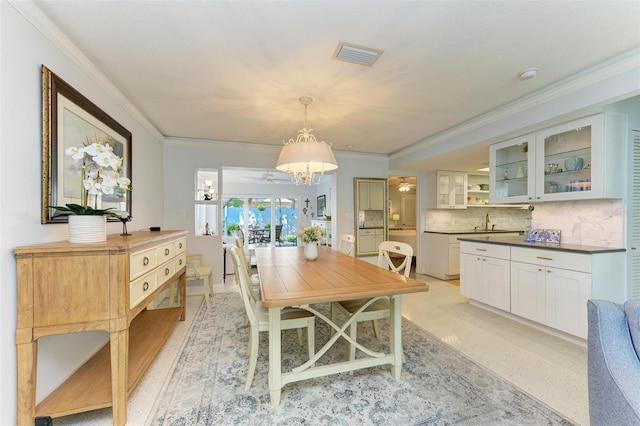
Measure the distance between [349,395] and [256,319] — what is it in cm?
82

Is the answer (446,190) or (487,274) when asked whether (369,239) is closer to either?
(446,190)

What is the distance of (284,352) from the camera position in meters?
2.37

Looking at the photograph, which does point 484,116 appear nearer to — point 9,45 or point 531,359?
point 531,359

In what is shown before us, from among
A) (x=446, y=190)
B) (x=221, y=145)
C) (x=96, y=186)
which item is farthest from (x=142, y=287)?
(x=446, y=190)

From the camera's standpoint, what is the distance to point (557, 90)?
2.51 meters

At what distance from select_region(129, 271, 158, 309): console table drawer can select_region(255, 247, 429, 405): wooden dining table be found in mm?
776

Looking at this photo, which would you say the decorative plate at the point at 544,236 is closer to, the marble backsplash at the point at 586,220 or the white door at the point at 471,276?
the marble backsplash at the point at 586,220

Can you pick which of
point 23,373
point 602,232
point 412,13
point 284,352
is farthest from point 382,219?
point 23,373

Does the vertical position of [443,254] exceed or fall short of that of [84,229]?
it falls short

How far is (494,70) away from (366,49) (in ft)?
3.89

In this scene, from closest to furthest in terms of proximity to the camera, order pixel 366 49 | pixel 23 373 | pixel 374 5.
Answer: pixel 23 373 → pixel 374 5 → pixel 366 49

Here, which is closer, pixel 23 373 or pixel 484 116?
pixel 23 373

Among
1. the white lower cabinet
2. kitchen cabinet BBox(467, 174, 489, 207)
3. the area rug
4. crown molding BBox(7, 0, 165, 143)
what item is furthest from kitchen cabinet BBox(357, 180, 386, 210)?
crown molding BBox(7, 0, 165, 143)

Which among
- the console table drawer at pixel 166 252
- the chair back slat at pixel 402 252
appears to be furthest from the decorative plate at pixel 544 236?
the console table drawer at pixel 166 252
